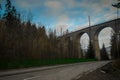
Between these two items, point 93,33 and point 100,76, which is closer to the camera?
point 100,76

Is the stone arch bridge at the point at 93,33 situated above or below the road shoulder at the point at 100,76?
above

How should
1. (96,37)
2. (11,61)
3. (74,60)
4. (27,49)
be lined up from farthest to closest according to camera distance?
(96,37)
(74,60)
(27,49)
(11,61)

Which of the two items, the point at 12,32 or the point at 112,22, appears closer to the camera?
the point at 12,32

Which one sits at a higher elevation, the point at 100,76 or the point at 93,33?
the point at 93,33

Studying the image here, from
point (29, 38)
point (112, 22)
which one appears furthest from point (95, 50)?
point (29, 38)

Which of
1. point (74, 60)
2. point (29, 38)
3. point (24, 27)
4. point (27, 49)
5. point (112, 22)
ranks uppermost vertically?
point (112, 22)

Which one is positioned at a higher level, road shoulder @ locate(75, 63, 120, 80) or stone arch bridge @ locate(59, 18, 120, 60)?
stone arch bridge @ locate(59, 18, 120, 60)

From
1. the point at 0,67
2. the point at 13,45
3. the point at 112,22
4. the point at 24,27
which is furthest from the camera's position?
the point at 112,22

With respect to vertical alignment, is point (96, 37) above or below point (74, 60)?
above

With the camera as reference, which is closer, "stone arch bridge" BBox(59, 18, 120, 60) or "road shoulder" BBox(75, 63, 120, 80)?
"road shoulder" BBox(75, 63, 120, 80)

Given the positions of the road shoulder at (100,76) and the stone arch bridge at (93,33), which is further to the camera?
the stone arch bridge at (93,33)

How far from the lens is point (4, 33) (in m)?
22.8

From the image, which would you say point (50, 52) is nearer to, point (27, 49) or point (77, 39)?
point (27, 49)

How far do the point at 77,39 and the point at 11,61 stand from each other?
41.3 m
